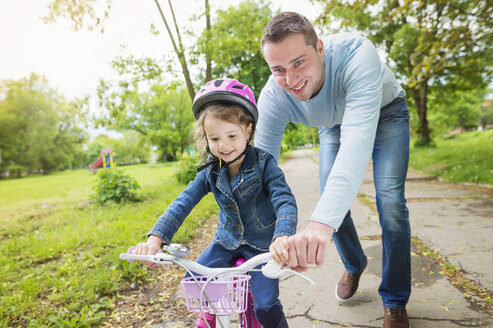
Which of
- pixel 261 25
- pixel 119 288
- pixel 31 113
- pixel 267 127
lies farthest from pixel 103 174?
pixel 31 113

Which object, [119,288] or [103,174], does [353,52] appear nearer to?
[119,288]

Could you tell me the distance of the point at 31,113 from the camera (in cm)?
3188

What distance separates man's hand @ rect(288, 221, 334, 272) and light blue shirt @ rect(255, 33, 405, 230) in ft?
0.36

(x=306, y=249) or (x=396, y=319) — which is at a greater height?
(x=306, y=249)

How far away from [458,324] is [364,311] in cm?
57

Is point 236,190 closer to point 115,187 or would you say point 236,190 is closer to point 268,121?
point 268,121

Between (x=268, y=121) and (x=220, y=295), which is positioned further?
(x=268, y=121)

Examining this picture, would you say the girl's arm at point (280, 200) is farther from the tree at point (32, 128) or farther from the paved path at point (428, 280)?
the tree at point (32, 128)

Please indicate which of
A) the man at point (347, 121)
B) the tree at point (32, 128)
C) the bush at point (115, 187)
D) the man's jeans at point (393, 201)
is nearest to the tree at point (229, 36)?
the bush at point (115, 187)

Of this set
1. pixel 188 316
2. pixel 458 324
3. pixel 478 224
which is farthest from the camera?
pixel 478 224

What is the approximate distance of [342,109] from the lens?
2.05 m

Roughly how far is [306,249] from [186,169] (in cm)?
921

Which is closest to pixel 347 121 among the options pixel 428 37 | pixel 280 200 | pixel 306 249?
pixel 280 200

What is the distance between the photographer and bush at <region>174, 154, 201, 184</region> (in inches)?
388
